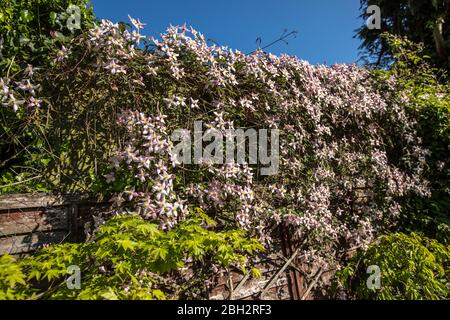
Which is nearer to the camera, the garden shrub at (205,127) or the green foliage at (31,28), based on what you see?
the garden shrub at (205,127)

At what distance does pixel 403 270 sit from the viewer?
343 centimetres

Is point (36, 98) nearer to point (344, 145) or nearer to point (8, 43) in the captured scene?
point (8, 43)

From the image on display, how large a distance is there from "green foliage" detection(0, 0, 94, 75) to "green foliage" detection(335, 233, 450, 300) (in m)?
4.12

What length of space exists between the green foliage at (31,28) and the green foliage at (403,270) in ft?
13.5

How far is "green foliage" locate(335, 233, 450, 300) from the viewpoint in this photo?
3.33m

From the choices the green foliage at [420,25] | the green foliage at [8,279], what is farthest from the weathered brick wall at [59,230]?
the green foliage at [420,25]

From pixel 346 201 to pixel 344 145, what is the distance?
2.41 feet

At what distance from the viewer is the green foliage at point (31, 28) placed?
340cm

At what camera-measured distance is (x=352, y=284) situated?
13.9 ft

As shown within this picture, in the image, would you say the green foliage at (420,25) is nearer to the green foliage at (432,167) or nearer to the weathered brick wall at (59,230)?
the green foliage at (432,167)

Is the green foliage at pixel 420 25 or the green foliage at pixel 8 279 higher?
the green foliage at pixel 420 25

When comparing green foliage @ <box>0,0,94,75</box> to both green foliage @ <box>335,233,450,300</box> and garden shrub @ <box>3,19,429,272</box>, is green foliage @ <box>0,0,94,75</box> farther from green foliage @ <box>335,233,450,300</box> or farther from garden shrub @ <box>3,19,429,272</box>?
green foliage @ <box>335,233,450,300</box>

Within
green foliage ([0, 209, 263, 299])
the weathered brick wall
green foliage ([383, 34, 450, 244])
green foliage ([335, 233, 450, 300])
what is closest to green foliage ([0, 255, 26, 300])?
green foliage ([0, 209, 263, 299])
